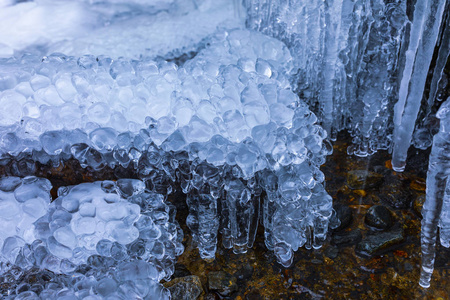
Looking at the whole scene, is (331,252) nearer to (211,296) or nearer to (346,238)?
(346,238)

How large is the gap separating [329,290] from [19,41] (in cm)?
290

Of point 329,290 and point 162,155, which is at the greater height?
point 162,155

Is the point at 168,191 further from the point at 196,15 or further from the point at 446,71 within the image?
the point at 196,15

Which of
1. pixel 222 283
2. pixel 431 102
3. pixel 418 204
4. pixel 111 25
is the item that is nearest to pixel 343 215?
pixel 418 204

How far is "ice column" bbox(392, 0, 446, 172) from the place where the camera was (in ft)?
6.13

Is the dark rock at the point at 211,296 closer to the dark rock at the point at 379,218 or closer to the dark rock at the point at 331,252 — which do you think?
the dark rock at the point at 331,252

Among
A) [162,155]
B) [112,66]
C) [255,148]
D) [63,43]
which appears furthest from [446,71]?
[63,43]

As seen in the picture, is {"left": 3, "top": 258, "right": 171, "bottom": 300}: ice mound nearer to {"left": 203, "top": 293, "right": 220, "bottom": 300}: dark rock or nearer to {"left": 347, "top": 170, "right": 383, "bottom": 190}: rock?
{"left": 203, "top": 293, "right": 220, "bottom": 300}: dark rock

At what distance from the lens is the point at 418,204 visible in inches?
74.3

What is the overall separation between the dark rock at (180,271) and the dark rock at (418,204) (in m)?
1.05

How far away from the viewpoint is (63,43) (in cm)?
308

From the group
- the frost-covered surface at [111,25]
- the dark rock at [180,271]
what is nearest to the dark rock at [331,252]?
the dark rock at [180,271]

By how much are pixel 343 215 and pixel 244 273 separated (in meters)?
0.52

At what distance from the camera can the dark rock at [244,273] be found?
167 cm
